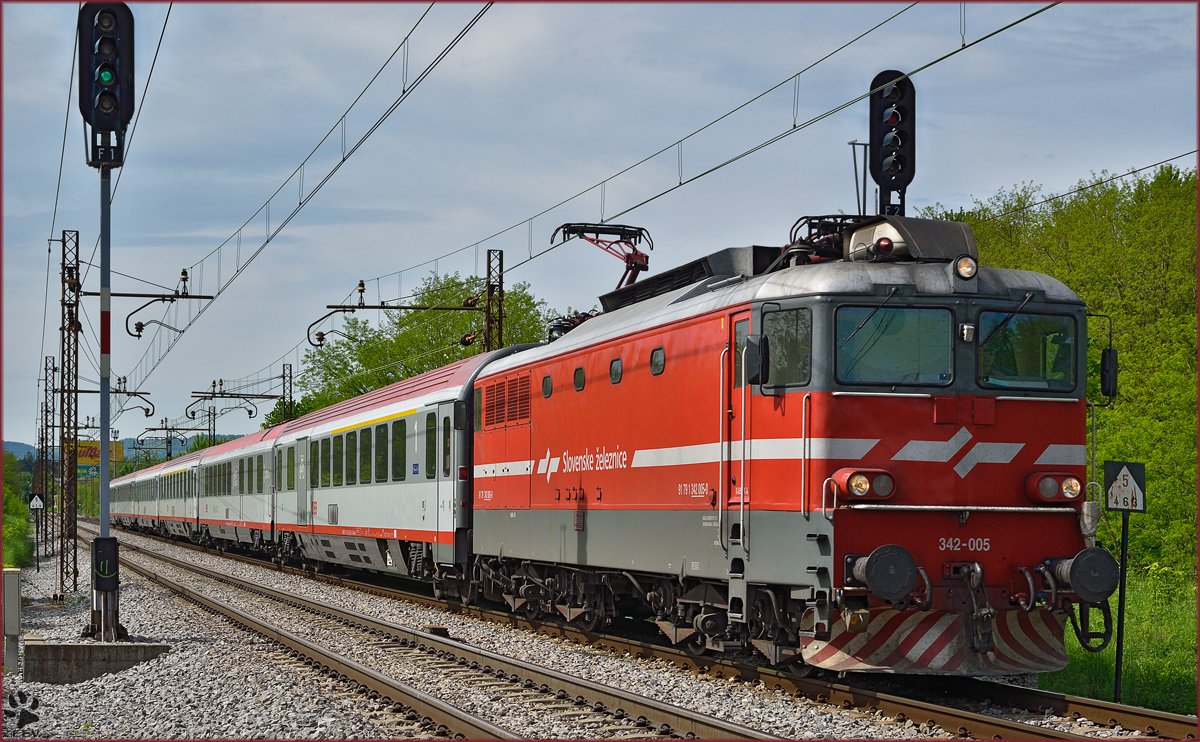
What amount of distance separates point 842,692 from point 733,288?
3705mm

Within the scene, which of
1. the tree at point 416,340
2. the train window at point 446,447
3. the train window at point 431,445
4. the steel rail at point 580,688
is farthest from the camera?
the tree at point 416,340

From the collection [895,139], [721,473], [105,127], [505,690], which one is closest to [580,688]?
[505,690]

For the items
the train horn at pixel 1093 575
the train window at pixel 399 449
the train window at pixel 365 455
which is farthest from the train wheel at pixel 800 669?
the train window at pixel 365 455

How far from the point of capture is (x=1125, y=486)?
11.1 metres

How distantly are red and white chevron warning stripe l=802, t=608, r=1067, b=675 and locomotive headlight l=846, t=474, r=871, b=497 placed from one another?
942mm

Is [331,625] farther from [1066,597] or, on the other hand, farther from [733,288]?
[1066,597]

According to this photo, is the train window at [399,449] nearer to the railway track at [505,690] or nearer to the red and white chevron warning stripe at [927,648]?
the railway track at [505,690]

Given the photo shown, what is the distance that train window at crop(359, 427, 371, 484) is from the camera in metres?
22.9

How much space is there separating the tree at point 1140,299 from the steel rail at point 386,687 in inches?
515

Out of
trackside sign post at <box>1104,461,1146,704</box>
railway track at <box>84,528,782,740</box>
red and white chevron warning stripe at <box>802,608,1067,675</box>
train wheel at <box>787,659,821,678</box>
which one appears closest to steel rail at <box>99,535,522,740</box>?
railway track at <box>84,528,782,740</box>

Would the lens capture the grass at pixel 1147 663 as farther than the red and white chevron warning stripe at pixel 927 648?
Yes

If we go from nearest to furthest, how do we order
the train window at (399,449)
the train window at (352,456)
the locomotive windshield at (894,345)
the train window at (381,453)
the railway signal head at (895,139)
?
the locomotive windshield at (894,345) < the railway signal head at (895,139) < the train window at (399,449) < the train window at (381,453) < the train window at (352,456)

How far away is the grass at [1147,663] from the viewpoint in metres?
10.9

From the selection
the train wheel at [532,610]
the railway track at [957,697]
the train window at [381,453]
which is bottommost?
the train wheel at [532,610]
